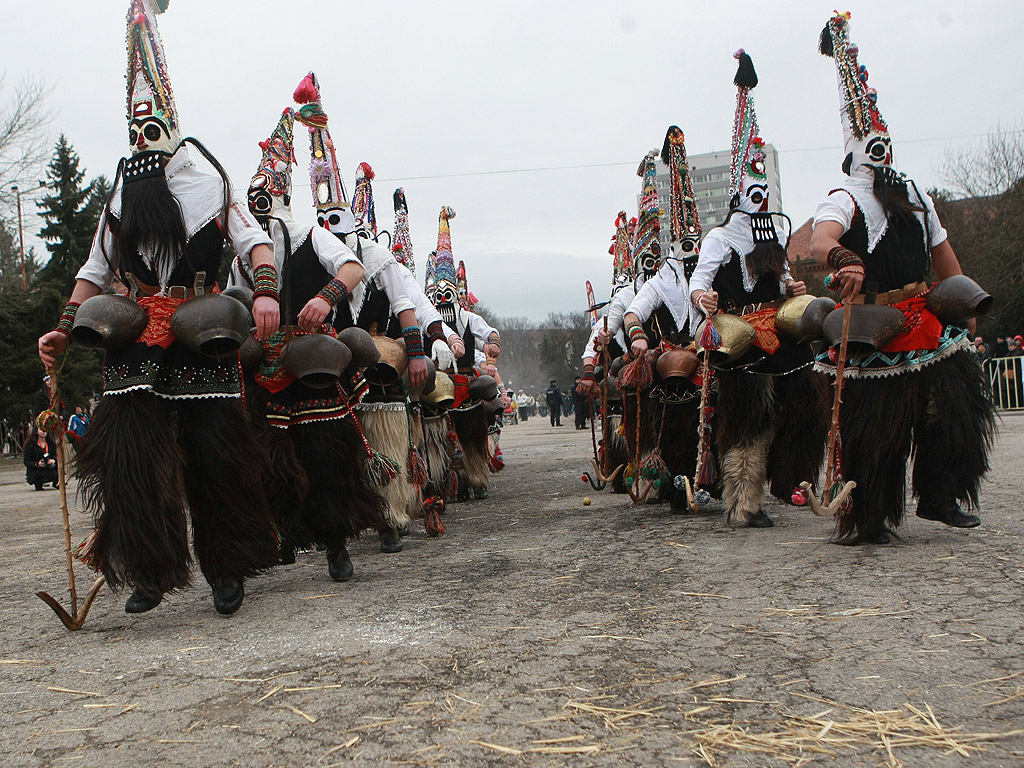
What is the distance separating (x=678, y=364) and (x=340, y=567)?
2794 mm

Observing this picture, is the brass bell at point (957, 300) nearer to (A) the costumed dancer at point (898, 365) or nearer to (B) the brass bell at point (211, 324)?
(A) the costumed dancer at point (898, 365)

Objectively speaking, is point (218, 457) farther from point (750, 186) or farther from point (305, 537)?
point (750, 186)

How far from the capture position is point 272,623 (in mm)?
3564

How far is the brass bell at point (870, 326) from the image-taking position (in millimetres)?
4297

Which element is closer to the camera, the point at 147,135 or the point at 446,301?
the point at 147,135

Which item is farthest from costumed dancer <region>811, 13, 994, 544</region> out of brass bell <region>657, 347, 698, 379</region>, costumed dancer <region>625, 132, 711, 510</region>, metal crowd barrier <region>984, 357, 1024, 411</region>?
metal crowd barrier <region>984, 357, 1024, 411</region>

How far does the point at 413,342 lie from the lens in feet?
16.8

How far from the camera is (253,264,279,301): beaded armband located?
3.77 meters

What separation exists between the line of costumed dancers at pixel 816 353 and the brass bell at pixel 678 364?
15 mm

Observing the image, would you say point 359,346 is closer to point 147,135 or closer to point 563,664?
point 147,135

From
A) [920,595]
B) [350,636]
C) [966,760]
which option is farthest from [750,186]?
[966,760]

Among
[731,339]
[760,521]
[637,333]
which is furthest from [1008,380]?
[731,339]

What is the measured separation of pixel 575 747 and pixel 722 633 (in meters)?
1.08

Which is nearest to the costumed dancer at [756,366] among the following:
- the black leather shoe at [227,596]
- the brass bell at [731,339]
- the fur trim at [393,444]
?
the brass bell at [731,339]
